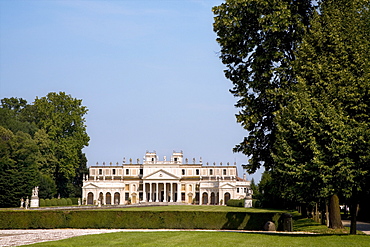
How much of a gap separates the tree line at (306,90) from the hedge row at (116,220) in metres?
4.78

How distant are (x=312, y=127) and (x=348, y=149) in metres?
1.56

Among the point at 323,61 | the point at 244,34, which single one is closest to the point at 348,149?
the point at 323,61

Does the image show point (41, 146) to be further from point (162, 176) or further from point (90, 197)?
point (162, 176)

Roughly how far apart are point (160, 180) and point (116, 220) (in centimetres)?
9033

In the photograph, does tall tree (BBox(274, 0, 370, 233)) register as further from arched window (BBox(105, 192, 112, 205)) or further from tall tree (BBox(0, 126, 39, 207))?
arched window (BBox(105, 192, 112, 205))

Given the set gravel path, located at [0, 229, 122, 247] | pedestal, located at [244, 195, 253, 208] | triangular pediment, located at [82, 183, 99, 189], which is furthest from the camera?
triangular pediment, located at [82, 183, 99, 189]

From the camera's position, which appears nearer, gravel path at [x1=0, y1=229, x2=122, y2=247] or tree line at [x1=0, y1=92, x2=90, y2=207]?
gravel path at [x1=0, y1=229, x2=122, y2=247]

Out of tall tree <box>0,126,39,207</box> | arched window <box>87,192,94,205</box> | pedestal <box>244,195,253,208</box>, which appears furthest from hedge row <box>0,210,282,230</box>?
arched window <box>87,192,94,205</box>

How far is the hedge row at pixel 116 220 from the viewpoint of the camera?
91.8ft

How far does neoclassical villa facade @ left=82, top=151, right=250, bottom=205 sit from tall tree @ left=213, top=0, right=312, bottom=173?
87.7m

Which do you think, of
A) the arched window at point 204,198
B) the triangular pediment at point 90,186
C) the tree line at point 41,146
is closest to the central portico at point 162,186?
the arched window at point 204,198

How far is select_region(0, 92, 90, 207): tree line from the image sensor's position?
6303 cm

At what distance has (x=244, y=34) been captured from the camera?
23.8 m

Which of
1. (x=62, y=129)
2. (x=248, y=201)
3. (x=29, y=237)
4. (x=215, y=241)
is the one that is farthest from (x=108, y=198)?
(x=215, y=241)
